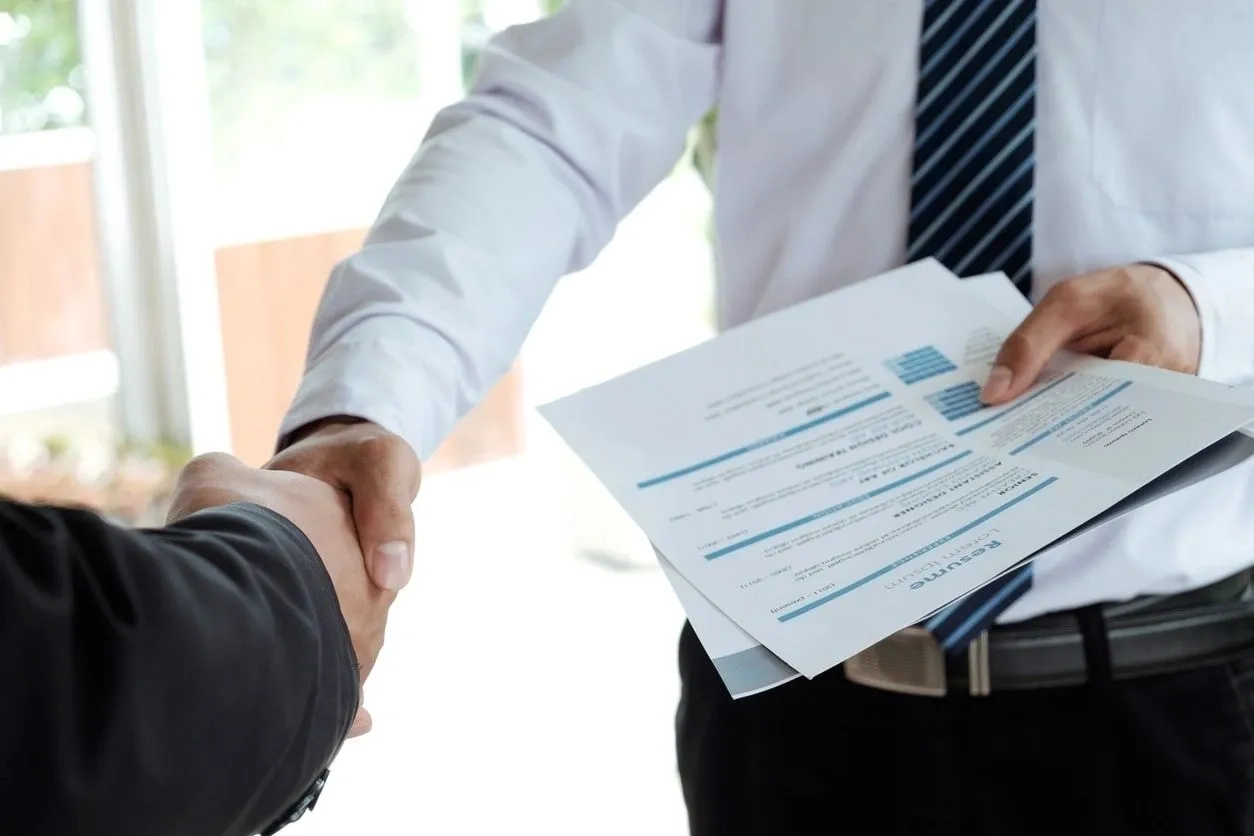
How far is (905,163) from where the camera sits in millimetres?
1061

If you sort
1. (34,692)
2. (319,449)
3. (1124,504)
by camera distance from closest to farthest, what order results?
(34,692) → (1124,504) → (319,449)

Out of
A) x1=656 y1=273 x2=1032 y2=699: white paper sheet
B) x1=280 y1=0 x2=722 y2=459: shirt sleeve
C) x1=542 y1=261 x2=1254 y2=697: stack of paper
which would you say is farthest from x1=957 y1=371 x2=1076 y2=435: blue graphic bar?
x1=280 y1=0 x2=722 y2=459: shirt sleeve

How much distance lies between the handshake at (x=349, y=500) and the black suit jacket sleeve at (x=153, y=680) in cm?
17

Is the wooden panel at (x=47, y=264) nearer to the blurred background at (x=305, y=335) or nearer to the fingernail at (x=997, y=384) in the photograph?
the blurred background at (x=305, y=335)

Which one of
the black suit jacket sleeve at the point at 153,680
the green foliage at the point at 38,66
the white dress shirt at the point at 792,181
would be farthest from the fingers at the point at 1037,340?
the green foliage at the point at 38,66

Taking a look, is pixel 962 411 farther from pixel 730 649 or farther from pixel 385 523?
pixel 385 523

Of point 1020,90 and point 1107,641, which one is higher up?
point 1020,90

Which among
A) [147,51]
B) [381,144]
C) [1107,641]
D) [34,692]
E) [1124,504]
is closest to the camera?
[34,692]

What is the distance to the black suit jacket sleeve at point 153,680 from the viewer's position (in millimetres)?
477

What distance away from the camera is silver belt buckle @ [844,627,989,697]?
3.28ft

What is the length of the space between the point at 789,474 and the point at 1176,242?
1.38ft

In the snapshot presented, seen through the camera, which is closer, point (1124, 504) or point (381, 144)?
point (1124, 504)

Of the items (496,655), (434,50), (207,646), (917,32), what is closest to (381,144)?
(434,50)

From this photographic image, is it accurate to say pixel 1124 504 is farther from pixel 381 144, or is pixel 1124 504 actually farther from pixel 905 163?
pixel 381 144
